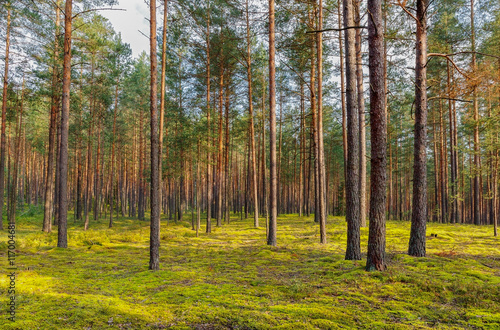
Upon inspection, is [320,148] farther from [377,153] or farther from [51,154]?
[51,154]

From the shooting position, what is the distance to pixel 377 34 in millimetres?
6945

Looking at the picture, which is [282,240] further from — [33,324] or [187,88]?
[187,88]

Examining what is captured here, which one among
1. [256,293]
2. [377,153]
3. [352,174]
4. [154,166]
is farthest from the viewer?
[352,174]

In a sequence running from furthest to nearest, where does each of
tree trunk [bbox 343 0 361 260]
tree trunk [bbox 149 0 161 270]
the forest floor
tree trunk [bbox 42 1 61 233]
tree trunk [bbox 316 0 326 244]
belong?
tree trunk [bbox 42 1 61 233], tree trunk [bbox 316 0 326 244], tree trunk [bbox 343 0 361 260], tree trunk [bbox 149 0 161 270], the forest floor

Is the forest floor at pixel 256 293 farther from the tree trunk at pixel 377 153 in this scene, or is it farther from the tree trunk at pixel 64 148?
the tree trunk at pixel 64 148

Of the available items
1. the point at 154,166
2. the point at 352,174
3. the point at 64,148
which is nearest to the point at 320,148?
the point at 352,174

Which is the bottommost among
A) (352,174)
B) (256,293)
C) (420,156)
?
(256,293)

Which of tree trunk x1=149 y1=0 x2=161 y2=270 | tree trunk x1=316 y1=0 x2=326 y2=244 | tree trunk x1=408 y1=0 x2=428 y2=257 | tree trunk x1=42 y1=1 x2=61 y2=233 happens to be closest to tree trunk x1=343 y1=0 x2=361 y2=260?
tree trunk x1=408 y1=0 x2=428 y2=257

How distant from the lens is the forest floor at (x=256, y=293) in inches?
175

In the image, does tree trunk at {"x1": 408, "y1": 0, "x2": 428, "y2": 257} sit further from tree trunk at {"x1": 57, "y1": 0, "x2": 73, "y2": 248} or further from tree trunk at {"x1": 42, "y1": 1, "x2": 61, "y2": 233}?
tree trunk at {"x1": 42, "y1": 1, "x2": 61, "y2": 233}

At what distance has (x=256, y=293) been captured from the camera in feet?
19.7

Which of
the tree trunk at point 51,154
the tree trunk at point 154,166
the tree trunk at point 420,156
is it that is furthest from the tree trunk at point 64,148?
the tree trunk at point 420,156

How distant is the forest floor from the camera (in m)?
4.45

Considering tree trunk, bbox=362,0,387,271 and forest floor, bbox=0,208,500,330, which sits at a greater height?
tree trunk, bbox=362,0,387,271
